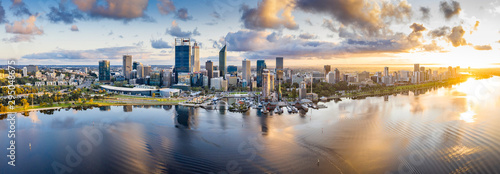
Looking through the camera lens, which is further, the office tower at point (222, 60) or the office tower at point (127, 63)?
the office tower at point (127, 63)

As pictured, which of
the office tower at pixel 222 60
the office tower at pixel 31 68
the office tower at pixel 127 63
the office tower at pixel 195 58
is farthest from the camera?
the office tower at pixel 127 63

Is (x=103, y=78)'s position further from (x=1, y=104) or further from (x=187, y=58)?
(x=1, y=104)

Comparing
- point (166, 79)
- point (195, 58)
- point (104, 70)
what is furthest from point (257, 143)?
point (104, 70)

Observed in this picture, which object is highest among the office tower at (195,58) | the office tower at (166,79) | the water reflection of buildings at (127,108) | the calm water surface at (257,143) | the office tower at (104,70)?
the office tower at (195,58)

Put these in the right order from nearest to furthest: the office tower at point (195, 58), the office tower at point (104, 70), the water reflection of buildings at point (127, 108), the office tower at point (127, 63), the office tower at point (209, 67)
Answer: the water reflection of buildings at point (127, 108)
the office tower at point (209, 67)
the office tower at point (104, 70)
the office tower at point (195, 58)
the office tower at point (127, 63)

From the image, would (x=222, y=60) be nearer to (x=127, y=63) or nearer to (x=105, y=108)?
(x=127, y=63)

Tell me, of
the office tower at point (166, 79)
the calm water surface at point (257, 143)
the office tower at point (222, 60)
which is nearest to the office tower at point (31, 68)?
the office tower at point (166, 79)

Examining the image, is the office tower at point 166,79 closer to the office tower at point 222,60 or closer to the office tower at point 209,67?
the office tower at point 209,67
